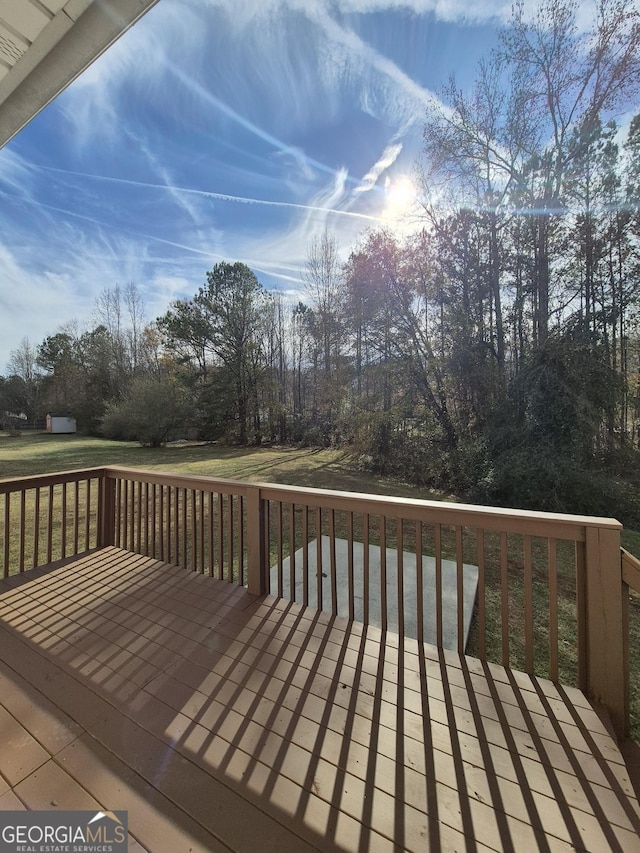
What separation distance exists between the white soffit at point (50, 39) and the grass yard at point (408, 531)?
357cm

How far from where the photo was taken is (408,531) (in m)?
4.71

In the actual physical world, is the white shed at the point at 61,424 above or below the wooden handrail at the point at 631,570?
above

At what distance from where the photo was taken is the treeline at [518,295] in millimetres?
6059

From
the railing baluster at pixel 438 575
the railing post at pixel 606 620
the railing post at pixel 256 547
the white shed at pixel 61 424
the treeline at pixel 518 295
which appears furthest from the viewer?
the white shed at pixel 61 424

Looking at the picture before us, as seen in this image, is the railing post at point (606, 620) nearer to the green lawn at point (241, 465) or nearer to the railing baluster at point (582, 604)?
the railing baluster at point (582, 604)

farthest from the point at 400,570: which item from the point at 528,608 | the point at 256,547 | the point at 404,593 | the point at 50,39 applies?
the point at 50,39

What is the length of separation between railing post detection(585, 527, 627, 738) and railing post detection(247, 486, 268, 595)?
6.11 feet

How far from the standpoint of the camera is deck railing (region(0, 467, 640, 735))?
58.5 inches

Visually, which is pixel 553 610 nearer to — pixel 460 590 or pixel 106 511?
pixel 460 590

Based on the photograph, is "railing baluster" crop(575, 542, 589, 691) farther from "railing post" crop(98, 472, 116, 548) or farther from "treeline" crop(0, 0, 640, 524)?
"treeline" crop(0, 0, 640, 524)

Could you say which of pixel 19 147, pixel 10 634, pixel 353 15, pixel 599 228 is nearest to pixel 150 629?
pixel 10 634

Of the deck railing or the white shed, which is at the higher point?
the white shed

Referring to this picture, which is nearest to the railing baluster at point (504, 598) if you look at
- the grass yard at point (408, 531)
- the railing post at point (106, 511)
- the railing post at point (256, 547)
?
the grass yard at point (408, 531)

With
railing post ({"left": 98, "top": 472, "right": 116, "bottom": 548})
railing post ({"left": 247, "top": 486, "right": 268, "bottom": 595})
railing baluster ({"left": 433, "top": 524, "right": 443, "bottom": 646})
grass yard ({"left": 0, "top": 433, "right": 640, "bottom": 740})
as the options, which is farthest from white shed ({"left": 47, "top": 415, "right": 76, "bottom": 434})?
railing baluster ({"left": 433, "top": 524, "right": 443, "bottom": 646})
